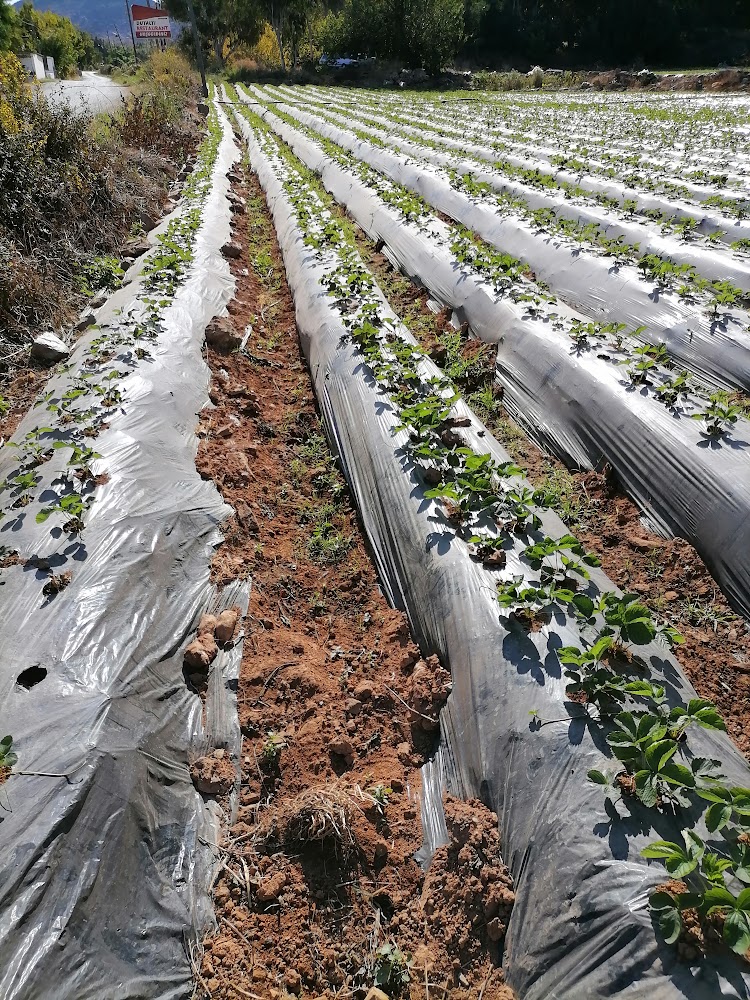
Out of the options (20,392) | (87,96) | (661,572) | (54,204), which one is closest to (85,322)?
(20,392)

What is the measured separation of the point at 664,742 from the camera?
1.89 m

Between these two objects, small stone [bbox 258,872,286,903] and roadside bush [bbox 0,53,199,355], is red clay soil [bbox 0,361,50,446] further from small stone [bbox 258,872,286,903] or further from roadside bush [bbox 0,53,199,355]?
small stone [bbox 258,872,286,903]

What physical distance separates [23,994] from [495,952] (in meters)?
1.47

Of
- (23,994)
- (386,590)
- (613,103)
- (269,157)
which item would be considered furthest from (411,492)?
(613,103)

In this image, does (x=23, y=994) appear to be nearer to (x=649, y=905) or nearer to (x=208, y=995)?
(x=208, y=995)

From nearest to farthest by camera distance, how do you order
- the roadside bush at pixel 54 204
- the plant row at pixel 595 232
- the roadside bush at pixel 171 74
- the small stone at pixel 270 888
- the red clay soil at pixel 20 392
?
the small stone at pixel 270 888, the red clay soil at pixel 20 392, the plant row at pixel 595 232, the roadside bush at pixel 54 204, the roadside bush at pixel 171 74

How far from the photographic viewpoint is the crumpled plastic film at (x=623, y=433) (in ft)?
10.5

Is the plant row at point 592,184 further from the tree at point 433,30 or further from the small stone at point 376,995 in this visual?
the tree at point 433,30

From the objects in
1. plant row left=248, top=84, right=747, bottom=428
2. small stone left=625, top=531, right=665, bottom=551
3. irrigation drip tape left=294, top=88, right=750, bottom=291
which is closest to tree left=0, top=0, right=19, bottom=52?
irrigation drip tape left=294, top=88, right=750, bottom=291

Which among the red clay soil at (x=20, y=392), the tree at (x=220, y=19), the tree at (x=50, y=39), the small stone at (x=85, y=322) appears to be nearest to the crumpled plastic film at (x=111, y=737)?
the red clay soil at (x=20, y=392)

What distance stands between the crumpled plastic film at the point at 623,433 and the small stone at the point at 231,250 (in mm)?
3293

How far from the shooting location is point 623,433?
387 cm

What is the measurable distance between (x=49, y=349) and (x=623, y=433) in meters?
5.08

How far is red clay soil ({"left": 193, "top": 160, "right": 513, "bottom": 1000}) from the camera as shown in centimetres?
195
